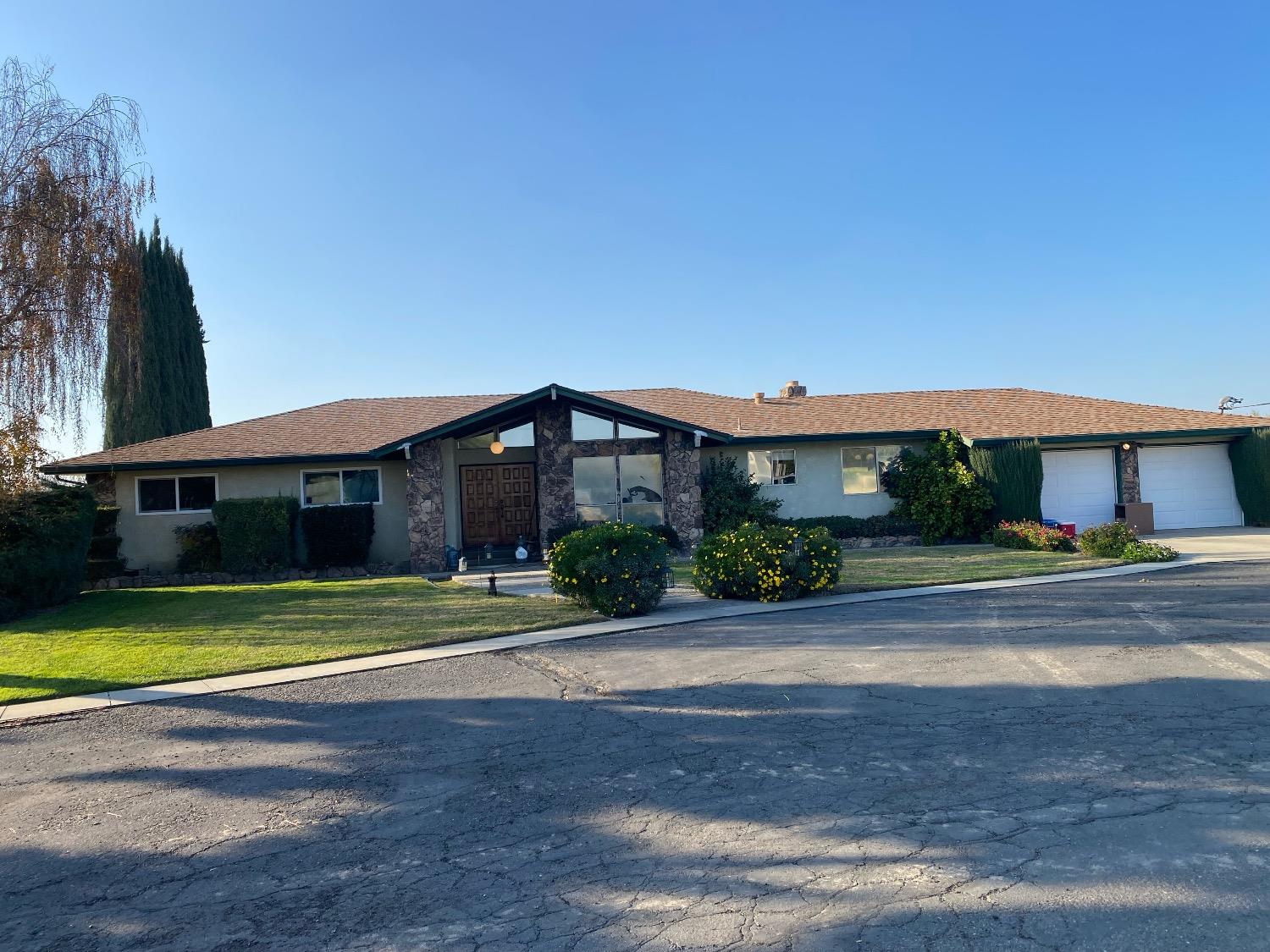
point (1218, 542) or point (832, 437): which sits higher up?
point (832, 437)

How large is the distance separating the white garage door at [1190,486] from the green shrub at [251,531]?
2178cm

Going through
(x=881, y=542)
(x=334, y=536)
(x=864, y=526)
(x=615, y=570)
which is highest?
(x=334, y=536)

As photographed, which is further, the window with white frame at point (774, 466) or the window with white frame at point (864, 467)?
the window with white frame at point (864, 467)

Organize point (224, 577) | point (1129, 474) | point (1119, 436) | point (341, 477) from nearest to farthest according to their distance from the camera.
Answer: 1. point (224, 577)
2. point (341, 477)
3. point (1119, 436)
4. point (1129, 474)

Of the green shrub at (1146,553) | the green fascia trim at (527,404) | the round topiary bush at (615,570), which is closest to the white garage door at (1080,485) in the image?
the green shrub at (1146,553)

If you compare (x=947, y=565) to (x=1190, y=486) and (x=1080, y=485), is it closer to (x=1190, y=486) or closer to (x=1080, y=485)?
(x=1080, y=485)

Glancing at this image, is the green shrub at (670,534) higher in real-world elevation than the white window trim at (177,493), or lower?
lower

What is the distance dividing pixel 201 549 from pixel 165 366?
17.0m

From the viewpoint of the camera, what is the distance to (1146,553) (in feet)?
58.1

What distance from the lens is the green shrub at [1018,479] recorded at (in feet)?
73.4

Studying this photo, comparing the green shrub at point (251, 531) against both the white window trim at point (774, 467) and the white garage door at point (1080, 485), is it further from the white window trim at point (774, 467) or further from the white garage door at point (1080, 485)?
the white garage door at point (1080, 485)

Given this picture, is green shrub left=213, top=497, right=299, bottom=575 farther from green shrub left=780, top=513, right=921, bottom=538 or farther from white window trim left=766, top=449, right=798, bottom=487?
green shrub left=780, top=513, right=921, bottom=538

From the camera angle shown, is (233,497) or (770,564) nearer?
(770,564)

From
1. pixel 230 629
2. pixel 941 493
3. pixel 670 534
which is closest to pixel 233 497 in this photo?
pixel 230 629
